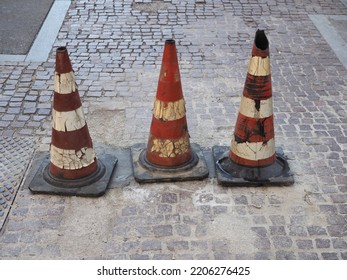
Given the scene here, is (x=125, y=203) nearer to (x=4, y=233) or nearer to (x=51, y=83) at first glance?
(x=4, y=233)

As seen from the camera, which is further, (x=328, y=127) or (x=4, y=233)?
(x=328, y=127)

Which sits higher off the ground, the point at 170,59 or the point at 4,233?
the point at 170,59

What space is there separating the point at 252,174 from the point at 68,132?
1.57 m

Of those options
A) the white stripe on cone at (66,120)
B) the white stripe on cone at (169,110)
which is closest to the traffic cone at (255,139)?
the white stripe on cone at (169,110)

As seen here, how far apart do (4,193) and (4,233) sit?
18.8 inches

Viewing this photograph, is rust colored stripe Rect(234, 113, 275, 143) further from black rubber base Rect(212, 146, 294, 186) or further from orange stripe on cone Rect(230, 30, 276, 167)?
black rubber base Rect(212, 146, 294, 186)

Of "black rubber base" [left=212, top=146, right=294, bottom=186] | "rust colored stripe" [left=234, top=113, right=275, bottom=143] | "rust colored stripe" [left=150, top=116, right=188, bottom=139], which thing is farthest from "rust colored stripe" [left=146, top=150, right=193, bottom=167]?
"rust colored stripe" [left=234, top=113, right=275, bottom=143]

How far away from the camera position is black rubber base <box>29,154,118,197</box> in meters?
3.77

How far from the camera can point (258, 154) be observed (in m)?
3.93

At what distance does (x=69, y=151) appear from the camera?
3.75 m

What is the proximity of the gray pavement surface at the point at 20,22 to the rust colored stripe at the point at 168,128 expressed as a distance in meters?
3.47
